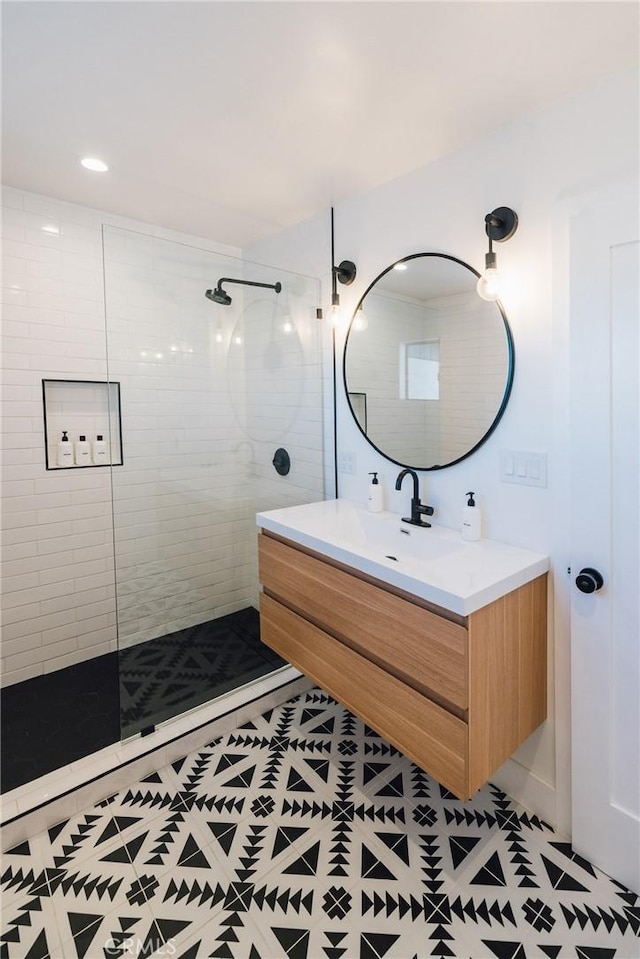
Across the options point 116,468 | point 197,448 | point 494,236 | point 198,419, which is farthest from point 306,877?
point 494,236

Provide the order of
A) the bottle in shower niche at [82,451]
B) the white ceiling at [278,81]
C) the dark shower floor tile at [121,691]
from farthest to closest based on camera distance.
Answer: the bottle in shower niche at [82,451]
the dark shower floor tile at [121,691]
the white ceiling at [278,81]

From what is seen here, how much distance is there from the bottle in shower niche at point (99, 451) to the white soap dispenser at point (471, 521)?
189 cm

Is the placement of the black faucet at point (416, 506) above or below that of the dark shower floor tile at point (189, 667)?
above

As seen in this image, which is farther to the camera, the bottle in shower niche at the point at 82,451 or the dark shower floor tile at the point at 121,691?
the bottle in shower niche at the point at 82,451

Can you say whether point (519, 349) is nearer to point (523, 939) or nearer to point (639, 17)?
point (639, 17)

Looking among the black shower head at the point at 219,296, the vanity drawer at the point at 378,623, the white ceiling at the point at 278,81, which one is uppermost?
the white ceiling at the point at 278,81

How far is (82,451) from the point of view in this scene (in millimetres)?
2457

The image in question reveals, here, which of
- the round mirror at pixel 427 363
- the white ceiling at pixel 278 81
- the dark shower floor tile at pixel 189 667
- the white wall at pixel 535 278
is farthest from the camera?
the dark shower floor tile at pixel 189 667

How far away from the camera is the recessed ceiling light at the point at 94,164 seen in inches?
74.4

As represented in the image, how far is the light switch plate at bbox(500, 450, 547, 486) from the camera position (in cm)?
157

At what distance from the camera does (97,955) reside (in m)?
1.23

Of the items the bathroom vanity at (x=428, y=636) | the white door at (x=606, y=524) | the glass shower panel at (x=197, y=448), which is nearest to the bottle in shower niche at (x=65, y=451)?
the glass shower panel at (x=197, y=448)

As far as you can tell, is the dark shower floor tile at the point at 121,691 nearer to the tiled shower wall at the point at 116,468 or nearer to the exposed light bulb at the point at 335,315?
the tiled shower wall at the point at 116,468

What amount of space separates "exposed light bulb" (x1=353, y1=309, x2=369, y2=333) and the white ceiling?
536 millimetres
